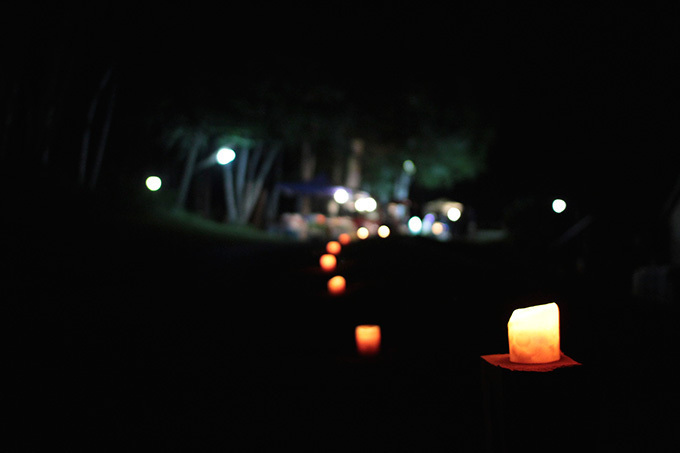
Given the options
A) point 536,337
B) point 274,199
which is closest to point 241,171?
point 274,199

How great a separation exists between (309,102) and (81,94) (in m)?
Result: 9.73

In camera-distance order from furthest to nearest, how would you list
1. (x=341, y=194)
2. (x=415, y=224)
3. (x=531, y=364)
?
(x=415, y=224), (x=341, y=194), (x=531, y=364)

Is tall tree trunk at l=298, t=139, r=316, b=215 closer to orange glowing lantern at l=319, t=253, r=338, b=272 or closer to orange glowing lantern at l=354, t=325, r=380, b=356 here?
orange glowing lantern at l=319, t=253, r=338, b=272

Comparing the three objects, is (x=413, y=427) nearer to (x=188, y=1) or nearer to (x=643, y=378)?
(x=643, y=378)

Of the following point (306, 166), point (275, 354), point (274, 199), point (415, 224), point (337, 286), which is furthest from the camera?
point (274, 199)

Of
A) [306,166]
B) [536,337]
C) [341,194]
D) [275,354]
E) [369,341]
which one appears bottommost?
[275,354]

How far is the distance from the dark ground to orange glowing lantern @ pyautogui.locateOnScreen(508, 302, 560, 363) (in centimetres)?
21

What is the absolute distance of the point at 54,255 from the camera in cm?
1086

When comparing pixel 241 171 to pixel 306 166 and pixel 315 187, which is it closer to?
pixel 315 187

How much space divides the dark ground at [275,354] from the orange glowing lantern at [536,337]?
0.21m

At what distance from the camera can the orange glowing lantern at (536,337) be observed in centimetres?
309

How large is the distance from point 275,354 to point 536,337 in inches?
152

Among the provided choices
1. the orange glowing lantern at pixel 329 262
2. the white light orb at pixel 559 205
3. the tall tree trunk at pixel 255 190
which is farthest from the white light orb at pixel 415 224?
the orange glowing lantern at pixel 329 262

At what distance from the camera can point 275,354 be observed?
20.8ft
